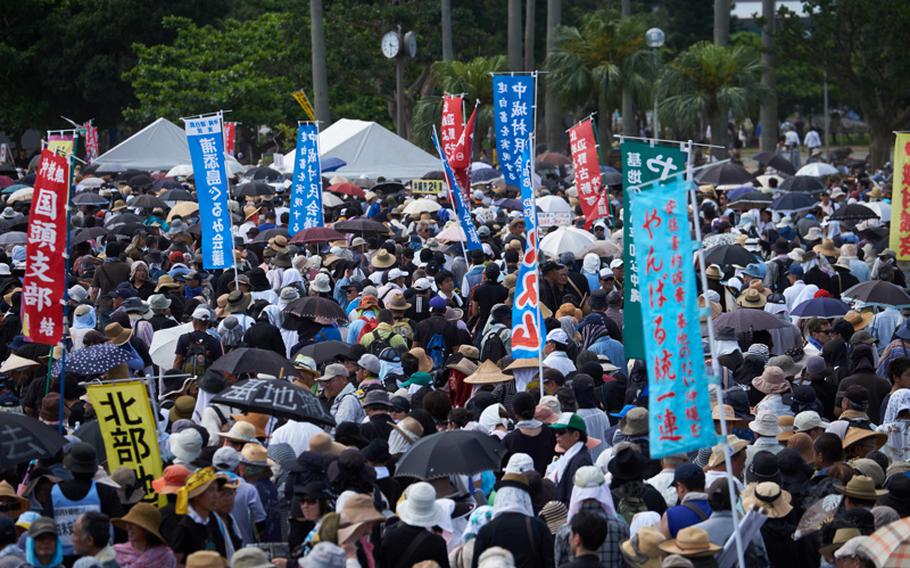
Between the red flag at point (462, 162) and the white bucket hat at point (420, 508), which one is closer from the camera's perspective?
the white bucket hat at point (420, 508)

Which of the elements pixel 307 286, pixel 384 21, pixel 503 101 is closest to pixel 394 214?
pixel 503 101

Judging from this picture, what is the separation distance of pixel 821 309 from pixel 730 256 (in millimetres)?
2460

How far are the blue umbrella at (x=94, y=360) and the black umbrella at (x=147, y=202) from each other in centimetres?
1133

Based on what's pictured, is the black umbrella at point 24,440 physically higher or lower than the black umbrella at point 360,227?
lower

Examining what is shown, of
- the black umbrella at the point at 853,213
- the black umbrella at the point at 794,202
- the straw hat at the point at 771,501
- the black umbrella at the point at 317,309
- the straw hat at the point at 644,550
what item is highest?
the black umbrella at the point at 794,202

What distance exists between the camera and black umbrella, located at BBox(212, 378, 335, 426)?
858 cm

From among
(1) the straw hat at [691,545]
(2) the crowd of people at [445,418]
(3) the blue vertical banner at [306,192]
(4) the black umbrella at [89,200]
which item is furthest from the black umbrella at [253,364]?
(4) the black umbrella at [89,200]

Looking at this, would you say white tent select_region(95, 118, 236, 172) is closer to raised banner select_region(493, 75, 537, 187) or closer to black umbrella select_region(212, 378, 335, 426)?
raised banner select_region(493, 75, 537, 187)

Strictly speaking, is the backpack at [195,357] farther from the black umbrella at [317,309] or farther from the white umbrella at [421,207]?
the white umbrella at [421,207]

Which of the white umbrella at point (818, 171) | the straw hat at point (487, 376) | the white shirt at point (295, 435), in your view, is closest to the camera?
the white shirt at point (295, 435)

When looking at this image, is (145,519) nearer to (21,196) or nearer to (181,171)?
(21,196)

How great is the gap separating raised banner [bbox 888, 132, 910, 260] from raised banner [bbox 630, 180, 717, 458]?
8601 mm

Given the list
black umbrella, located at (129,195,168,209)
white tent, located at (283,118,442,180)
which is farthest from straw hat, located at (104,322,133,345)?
white tent, located at (283,118,442,180)

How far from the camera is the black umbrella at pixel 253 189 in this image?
24.1m
